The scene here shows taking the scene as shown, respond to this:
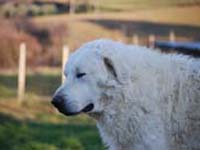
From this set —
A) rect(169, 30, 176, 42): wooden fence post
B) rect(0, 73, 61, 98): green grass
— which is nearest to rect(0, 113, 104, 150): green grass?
rect(0, 73, 61, 98): green grass

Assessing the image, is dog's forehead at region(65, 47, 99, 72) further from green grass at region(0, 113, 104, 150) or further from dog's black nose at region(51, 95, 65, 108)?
green grass at region(0, 113, 104, 150)

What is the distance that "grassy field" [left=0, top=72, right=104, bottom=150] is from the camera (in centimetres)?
1187

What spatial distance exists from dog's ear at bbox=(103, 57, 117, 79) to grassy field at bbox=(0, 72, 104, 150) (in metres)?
4.59

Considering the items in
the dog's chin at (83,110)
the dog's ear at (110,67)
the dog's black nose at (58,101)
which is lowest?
the dog's chin at (83,110)

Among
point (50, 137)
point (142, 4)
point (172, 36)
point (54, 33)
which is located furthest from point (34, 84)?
point (50, 137)

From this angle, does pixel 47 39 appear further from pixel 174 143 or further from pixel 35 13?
pixel 174 143

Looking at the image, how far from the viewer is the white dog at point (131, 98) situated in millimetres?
5977

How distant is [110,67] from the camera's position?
6027mm

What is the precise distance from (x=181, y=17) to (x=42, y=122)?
6.10 meters

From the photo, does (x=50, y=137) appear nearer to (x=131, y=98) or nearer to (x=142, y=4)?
(x=142, y=4)

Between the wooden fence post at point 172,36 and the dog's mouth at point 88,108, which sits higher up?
the dog's mouth at point 88,108

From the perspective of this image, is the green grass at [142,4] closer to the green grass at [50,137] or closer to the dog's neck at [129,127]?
Result: the green grass at [50,137]

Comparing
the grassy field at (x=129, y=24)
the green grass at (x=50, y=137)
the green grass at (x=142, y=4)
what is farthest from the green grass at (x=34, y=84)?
the green grass at (x=50, y=137)

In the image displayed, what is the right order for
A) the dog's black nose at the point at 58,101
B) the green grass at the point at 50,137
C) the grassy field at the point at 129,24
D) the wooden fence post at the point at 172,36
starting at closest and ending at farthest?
the dog's black nose at the point at 58,101, the green grass at the point at 50,137, the grassy field at the point at 129,24, the wooden fence post at the point at 172,36
